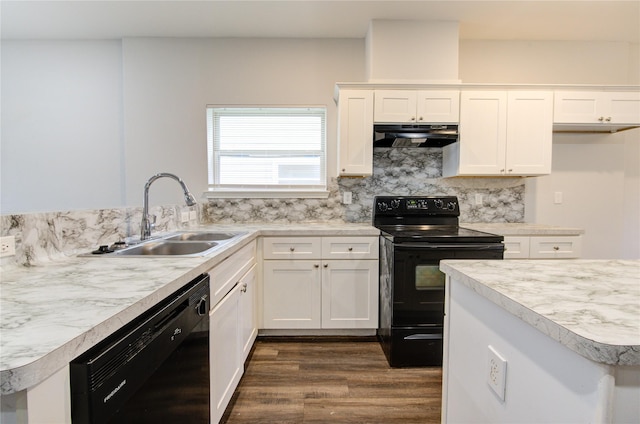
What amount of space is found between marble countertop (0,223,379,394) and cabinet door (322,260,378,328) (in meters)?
1.21

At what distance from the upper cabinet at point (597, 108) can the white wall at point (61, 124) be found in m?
3.87

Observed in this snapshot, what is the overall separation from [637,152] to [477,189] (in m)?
1.58

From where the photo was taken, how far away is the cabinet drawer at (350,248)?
93.7 inches

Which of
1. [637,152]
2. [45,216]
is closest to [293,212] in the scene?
[45,216]

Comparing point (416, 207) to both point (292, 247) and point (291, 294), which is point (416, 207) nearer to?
point (292, 247)

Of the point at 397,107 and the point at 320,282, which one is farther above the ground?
the point at 397,107

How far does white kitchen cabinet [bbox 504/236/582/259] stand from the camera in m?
2.36

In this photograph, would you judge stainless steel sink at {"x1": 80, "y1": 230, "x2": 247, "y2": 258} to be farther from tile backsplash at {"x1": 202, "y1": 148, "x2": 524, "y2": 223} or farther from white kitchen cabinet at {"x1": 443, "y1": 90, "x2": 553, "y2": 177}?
white kitchen cabinet at {"x1": 443, "y1": 90, "x2": 553, "y2": 177}

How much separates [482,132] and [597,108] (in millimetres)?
953

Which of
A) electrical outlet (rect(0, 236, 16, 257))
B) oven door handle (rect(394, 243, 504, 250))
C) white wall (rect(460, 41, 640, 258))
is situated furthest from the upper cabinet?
electrical outlet (rect(0, 236, 16, 257))

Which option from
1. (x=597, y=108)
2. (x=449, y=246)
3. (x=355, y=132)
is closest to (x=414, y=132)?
(x=355, y=132)

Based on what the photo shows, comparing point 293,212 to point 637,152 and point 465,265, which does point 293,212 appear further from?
point 637,152

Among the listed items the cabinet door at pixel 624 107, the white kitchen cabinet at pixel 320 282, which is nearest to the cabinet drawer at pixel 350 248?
the white kitchen cabinet at pixel 320 282

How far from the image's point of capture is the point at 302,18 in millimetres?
2541
